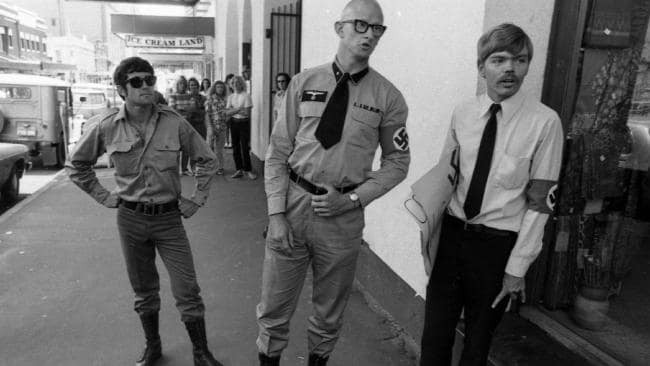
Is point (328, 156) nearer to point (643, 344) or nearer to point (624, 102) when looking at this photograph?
point (624, 102)

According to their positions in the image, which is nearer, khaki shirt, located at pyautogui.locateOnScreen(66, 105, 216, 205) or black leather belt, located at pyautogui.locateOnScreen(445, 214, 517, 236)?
black leather belt, located at pyautogui.locateOnScreen(445, 214, 517, 236)

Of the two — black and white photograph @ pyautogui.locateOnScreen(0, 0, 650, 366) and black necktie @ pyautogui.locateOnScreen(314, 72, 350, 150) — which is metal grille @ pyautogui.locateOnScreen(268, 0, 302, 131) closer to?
black and white photograph @ pyautogui.locateOnScreen(0, 0, 650, 366)

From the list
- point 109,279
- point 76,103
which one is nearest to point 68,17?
point 76,103

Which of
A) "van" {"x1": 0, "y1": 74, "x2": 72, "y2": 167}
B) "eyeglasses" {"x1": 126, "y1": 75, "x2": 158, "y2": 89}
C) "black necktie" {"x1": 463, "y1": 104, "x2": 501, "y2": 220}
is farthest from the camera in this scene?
"van" {"x1": 0, "y1": 74, "x2": 72, "y2": 167}

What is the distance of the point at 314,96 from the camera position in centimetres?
243

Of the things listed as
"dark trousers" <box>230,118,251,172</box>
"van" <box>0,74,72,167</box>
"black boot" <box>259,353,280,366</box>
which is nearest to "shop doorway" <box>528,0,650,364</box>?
"black boot" <box>259,353,280,366</box>

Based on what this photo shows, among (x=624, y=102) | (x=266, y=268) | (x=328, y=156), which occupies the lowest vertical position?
(x=266, y=268)

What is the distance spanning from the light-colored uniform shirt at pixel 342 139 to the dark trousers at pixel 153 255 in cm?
89

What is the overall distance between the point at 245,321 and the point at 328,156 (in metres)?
1.93

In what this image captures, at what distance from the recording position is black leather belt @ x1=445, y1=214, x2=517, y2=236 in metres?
2.18

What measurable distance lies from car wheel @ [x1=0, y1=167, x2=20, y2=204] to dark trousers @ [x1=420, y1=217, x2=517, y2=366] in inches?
315

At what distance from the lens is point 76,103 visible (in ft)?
55.1

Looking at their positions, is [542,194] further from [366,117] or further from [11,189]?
[11,189]

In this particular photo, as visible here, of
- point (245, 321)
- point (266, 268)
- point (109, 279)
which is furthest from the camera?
point (109, 279)
